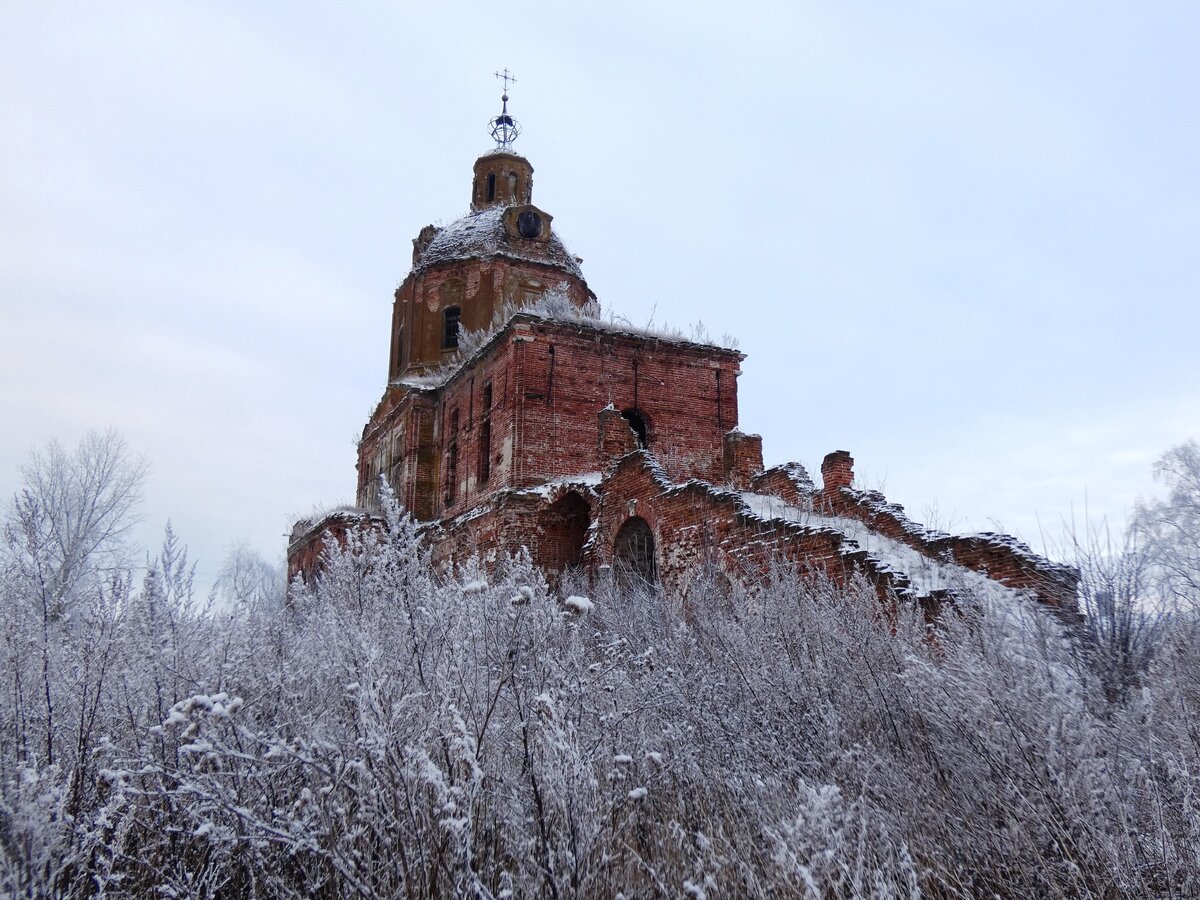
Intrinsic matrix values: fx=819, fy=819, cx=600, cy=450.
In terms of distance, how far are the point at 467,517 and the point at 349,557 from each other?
12994 mm

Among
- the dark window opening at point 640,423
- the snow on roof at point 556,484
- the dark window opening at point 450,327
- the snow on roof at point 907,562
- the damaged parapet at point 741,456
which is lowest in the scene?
the snow on roof at point 907,562

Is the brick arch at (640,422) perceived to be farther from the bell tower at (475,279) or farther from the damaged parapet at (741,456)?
the bell tower at (475,279)

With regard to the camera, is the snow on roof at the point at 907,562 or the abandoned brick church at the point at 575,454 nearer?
the snow on roof at the point at 907,562

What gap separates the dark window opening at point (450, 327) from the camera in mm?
23531

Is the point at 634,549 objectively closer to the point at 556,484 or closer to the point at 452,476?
the point at 556,484

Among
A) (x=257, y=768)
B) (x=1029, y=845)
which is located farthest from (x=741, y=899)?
(x=257, y=768)

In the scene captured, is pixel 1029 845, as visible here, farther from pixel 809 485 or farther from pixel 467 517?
pixel 467 517

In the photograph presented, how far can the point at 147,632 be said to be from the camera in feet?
15.7

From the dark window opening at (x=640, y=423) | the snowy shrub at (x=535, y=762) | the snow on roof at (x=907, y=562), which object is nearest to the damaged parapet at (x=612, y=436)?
the dark window opening at (x=640, y=423)

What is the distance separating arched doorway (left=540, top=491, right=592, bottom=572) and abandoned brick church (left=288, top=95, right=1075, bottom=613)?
0.03 m

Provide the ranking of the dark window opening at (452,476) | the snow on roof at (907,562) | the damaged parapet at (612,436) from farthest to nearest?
1. the dark window opening at (452,476)
2. the damaged parapet at (612,436)
3. the snow on roof at (907,562)

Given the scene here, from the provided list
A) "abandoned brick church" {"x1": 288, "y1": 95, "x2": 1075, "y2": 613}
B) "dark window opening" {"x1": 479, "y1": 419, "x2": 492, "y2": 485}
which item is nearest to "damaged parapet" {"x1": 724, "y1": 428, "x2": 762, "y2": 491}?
"abandoned brick church" {"x1": 288, "y1": 95, "x2": 1075, "y2": 613}

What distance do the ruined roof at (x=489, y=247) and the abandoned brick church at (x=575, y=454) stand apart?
2.2 inches

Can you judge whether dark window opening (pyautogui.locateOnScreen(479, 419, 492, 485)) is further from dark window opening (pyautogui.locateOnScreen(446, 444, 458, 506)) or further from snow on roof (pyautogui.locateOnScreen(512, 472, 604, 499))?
snow on roof (pyautogui.locateOnScreen(512, 472, 604, 499))
